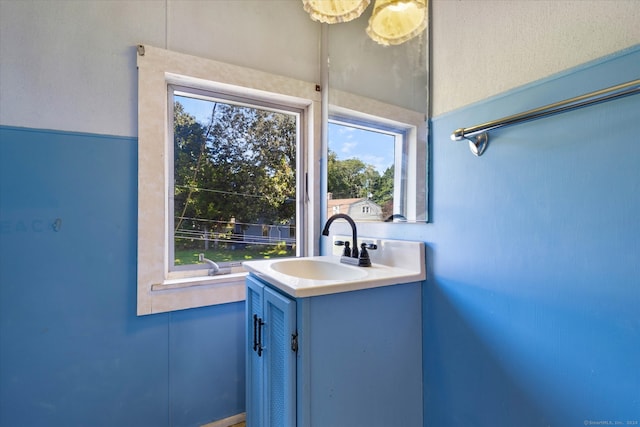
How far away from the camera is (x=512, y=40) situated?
2.87 ft

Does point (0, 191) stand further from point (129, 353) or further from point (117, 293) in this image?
point (129, 353)

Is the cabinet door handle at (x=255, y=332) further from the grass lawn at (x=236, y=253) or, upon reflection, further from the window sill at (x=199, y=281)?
the grass lawn at (x=236, y=253)

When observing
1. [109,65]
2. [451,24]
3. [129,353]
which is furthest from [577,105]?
[129,353]

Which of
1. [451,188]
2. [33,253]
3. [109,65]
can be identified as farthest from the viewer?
[109,65]

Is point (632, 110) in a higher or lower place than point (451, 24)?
lower

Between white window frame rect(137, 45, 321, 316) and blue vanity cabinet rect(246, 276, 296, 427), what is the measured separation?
Result: 1.00 feet

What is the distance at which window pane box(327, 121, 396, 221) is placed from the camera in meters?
1.32

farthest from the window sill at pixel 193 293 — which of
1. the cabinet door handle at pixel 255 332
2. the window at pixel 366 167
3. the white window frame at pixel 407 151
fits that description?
the white window frame at pixel 407 151

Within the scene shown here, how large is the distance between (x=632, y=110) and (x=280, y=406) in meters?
1.23

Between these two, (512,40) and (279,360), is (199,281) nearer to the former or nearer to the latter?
(279,360)

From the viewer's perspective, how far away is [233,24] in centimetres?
152

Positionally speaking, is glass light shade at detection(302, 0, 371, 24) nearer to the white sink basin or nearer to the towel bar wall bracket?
the towel bar wall bracket

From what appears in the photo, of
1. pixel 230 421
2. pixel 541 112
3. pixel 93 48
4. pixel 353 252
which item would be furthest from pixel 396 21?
pixel 230 421

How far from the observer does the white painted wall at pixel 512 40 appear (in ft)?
2.27
